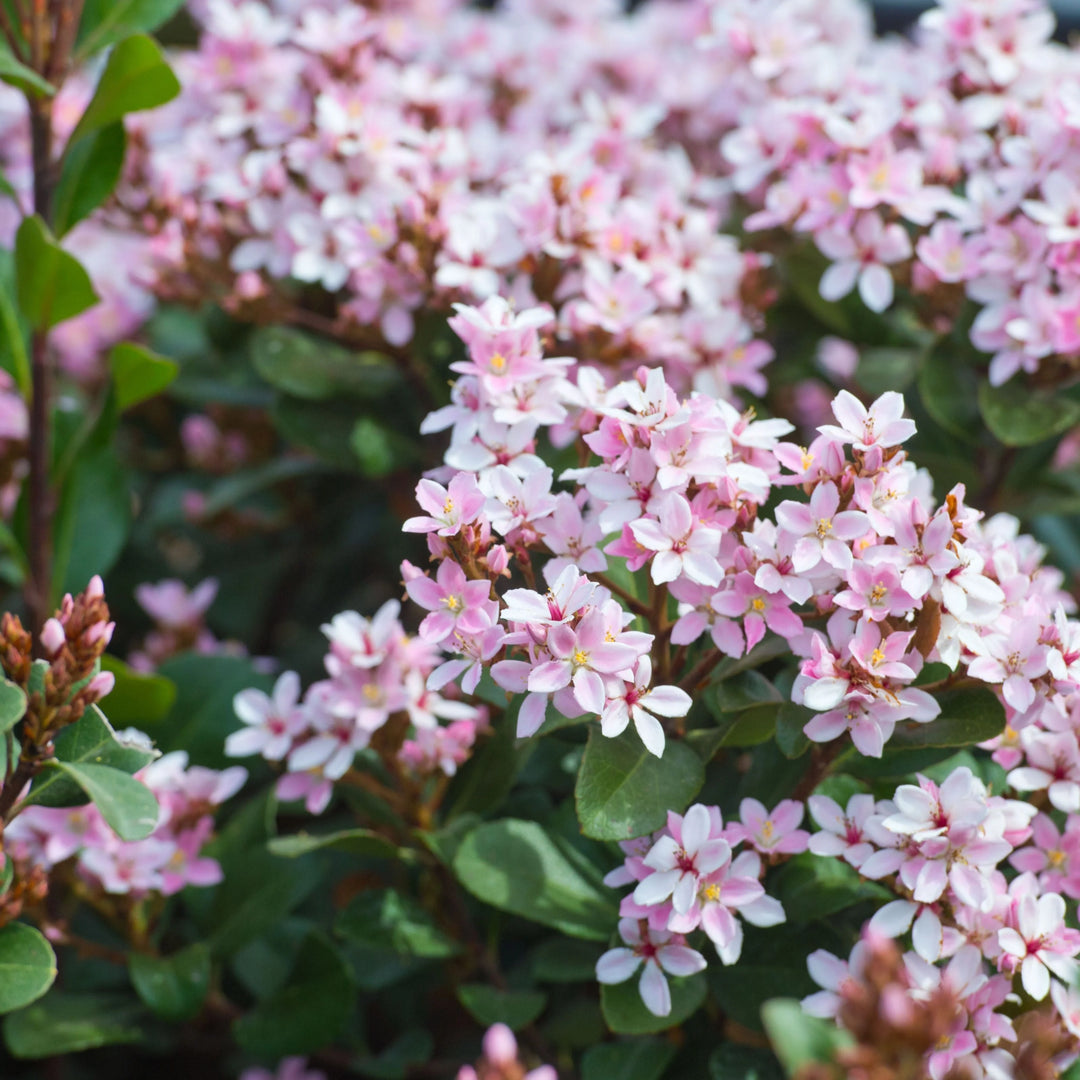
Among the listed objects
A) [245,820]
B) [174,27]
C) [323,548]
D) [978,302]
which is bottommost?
[323,548]

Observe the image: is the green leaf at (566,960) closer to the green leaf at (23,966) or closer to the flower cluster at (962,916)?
the flower cluster at (962,916)

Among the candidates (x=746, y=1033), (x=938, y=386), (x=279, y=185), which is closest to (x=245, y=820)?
(x=746, y=1033)

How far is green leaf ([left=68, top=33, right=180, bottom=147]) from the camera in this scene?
1.21 meters

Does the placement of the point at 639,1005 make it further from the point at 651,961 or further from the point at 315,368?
the point at 315,368

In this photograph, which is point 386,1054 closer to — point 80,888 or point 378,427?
point 80,888

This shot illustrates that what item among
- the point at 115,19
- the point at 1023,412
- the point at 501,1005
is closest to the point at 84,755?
the point at 501,1005

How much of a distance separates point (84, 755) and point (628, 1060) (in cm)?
53

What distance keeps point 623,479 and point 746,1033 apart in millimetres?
554

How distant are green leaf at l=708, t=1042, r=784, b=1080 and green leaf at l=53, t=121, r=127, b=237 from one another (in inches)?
42.4

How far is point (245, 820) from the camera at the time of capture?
1.33m

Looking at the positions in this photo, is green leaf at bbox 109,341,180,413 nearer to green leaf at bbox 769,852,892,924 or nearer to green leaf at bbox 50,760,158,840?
green leaf at bbox 50,760,158,840

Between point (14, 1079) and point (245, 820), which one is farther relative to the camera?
point (14, 1079)

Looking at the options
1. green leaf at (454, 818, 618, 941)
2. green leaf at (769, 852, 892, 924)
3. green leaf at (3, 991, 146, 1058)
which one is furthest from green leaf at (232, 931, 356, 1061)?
green leaf at (769, 852, 892, 924)

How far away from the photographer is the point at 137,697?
1.26 metres
